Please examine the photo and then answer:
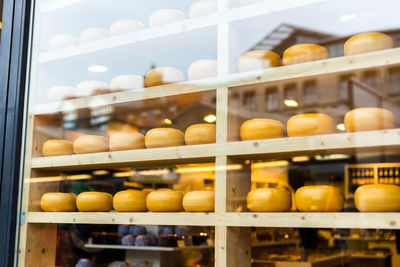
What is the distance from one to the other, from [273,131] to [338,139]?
29cm

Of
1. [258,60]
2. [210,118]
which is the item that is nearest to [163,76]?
[210,118]

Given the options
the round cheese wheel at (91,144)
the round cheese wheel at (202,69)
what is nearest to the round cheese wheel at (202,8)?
the round cheese wheel at (202,69)

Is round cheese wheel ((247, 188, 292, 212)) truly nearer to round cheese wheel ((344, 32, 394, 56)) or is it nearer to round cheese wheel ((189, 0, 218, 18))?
round cheese wheel ((344, 32, 394, 56))

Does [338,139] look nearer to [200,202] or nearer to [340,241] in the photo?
[200,202]

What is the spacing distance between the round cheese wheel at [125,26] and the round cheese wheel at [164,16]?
6 centimetres

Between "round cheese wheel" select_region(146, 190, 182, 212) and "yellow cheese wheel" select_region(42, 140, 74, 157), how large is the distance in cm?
55

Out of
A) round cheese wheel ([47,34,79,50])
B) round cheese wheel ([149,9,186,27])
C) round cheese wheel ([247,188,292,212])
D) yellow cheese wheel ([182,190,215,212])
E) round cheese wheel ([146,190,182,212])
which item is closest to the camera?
round cheese wheel ([247,188,292,212])

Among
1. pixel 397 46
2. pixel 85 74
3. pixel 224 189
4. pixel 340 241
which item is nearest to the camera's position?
pixel 397 46

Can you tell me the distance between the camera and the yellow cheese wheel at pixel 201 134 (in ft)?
6.91

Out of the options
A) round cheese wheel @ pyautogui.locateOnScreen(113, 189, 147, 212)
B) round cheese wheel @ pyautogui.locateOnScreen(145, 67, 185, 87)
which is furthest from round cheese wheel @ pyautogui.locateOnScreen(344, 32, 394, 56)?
round cheese wheel @ pyautogui.locateOnScreen(113, 189, 147, 212)

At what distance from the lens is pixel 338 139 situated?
5.89ft

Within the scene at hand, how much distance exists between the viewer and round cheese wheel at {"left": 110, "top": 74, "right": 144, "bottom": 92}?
7.77 feet

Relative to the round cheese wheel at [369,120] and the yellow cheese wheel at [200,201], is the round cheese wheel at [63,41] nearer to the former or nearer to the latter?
the yellow cheese wheel at [200,201]

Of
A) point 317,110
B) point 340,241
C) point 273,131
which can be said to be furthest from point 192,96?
point 340,241
